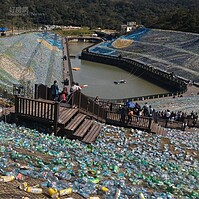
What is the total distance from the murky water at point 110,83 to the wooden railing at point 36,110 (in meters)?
21.8

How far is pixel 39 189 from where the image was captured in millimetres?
5559

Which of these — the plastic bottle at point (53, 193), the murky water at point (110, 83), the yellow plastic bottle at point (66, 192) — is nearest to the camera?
the plastic bottle at point (53, 193)

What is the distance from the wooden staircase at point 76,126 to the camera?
31.3 ft

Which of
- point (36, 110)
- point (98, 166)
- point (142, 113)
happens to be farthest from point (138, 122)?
point (98, 166)

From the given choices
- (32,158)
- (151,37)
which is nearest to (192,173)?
(32,158)

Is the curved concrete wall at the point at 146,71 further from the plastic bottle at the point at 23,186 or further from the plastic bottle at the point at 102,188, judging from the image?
the plastic bottle at the point at 23,186

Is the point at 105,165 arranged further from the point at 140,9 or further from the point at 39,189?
the point at 140,9

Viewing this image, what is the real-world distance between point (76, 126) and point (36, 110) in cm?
137

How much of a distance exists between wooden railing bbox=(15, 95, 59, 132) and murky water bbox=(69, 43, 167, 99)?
859 inches

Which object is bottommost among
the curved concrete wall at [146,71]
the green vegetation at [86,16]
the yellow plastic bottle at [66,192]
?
the curved concrete wall at [146,71]

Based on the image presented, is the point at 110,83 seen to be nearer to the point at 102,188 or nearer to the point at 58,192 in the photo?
the point at 102,188

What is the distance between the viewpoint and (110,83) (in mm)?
39062

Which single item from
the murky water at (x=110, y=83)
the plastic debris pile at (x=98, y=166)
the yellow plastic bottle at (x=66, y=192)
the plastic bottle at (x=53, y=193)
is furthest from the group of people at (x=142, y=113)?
the murky water at (x=110, y=83)

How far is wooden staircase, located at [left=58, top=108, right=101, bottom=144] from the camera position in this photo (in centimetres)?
953
